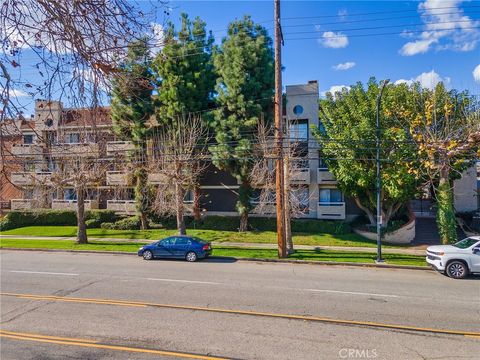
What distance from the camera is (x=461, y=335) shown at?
7395 mm

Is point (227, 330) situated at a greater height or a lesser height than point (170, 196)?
lesser

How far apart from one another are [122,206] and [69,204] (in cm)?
605

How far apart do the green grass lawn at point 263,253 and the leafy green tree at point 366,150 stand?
493 cm

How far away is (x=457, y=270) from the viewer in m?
13.2

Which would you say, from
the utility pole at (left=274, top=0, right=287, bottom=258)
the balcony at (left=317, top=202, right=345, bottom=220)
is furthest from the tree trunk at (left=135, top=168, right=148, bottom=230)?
the balcony at (left=317, top=202, right=345, bottom=220)

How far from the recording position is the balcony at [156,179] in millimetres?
22872

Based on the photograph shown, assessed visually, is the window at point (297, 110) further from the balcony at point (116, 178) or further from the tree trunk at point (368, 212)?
the balcony at point (116, 178)

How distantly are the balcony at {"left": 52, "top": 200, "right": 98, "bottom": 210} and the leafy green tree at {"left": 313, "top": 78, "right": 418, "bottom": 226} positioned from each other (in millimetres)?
21522

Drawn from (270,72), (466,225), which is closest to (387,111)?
(270,72)

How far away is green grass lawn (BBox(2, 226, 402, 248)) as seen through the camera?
71.9 ft

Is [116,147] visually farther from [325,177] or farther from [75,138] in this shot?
[325,177]

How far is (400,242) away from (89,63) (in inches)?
901

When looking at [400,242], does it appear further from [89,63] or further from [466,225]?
[89,63]

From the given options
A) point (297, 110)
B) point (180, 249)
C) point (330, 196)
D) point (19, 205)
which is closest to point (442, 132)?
point (330, 196)
